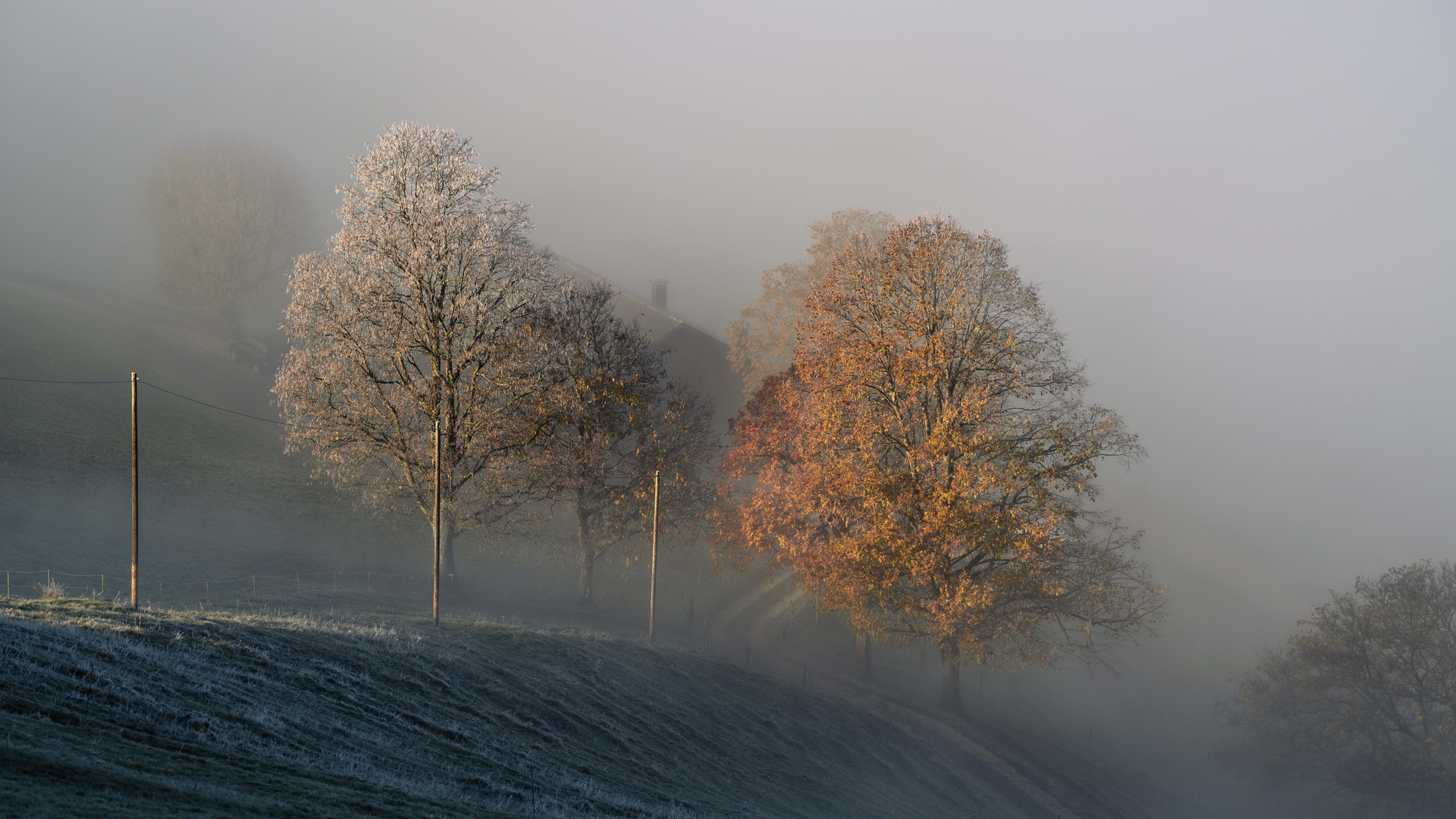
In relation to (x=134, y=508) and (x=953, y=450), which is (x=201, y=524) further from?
(x=953, y=450)

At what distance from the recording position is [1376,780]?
32.8 metres

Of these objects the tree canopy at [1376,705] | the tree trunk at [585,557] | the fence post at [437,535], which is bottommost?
the tree canopy at [1376,705]

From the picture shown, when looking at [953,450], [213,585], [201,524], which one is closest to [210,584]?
[213,585]

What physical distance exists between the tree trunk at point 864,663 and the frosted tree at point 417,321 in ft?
53.8

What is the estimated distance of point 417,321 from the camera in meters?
25.6

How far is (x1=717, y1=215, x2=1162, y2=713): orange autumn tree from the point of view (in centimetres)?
2444

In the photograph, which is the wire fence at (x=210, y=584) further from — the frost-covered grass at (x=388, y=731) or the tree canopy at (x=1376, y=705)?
the tree canopy at (x=1376, y=705)

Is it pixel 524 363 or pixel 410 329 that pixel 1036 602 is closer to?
pixel 524 363

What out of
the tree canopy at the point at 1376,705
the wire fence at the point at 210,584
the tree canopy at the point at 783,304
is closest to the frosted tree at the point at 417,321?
the wire fence at the point at 210,584

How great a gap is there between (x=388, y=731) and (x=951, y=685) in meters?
22.7

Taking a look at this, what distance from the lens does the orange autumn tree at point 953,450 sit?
24.4 m

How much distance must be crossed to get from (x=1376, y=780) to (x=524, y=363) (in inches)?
1533

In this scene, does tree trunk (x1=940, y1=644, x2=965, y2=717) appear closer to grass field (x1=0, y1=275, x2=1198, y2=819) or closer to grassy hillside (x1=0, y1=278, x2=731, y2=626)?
grass field (x1=0, y1=275, x2=1198, y2=819)

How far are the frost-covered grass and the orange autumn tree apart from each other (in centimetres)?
571
